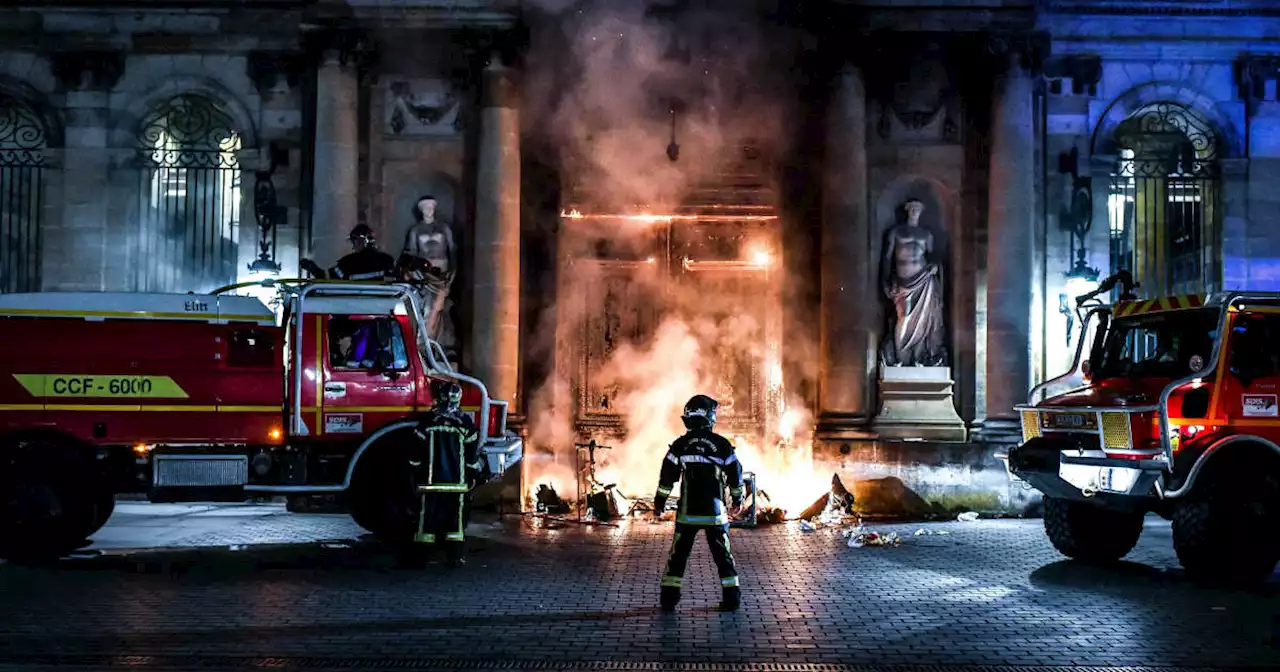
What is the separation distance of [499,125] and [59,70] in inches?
242

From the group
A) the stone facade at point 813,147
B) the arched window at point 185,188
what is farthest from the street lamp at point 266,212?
the arched window at point 185,188

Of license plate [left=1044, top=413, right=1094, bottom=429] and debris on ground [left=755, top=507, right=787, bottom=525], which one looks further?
debris on ground [left=755, top=507, right=787, bottom=525]

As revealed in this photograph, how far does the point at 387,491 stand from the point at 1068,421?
21.5 ft

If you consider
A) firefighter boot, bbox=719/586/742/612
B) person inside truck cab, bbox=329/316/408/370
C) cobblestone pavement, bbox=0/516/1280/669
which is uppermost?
person inside truck cab, bbox=329/316/408/370

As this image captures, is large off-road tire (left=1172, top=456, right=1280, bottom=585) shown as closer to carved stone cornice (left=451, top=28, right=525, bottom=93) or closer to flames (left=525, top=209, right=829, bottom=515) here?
flames (left=525, top=209, right=829, bottom=515)

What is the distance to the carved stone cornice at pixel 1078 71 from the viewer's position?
54.7ft

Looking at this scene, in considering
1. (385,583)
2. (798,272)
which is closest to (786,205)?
(798,272)

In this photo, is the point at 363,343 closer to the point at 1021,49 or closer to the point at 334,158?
the point at 334,158

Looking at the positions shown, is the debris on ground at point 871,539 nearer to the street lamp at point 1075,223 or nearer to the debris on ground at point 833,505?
the debris on ground at point 833,505

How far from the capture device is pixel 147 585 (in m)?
9.76

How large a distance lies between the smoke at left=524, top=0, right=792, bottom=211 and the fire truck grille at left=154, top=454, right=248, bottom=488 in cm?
674

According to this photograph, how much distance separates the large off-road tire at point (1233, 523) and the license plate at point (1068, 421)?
1.01 m

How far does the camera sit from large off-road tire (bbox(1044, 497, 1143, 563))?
11469mm

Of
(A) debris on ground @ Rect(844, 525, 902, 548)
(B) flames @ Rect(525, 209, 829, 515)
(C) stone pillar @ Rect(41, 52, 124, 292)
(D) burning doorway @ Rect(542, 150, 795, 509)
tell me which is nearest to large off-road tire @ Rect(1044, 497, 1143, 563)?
(A) debris on ground @ Rect(844, 525, 902, 548)
